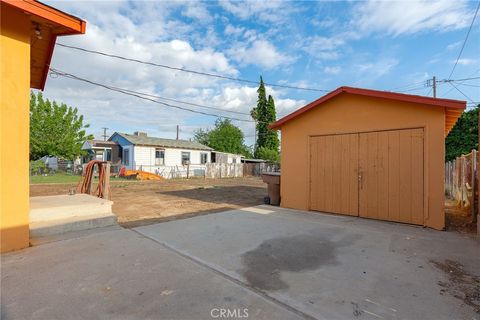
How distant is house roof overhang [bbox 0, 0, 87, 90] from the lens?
3.57 meters

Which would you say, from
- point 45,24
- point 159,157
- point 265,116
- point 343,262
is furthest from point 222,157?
point 343,262

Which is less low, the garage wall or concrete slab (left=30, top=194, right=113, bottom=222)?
the garage wall

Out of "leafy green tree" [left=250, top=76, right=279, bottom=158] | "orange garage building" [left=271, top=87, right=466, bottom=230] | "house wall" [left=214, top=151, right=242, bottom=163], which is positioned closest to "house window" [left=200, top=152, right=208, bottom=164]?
"house wall" [left=214, top=151, right=242, bottom=163]

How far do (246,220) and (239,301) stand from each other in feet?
11.9

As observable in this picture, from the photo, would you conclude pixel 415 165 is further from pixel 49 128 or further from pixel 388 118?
pixel 49 128

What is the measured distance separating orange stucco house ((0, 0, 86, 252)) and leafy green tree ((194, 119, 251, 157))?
37.7m

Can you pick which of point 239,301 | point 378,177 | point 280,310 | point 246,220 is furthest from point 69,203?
point 378,177

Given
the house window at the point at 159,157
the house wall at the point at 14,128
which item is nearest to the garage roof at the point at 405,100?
the house wall at the point at 14,128

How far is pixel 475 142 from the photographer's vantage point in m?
14.0

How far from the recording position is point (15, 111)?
365cm
